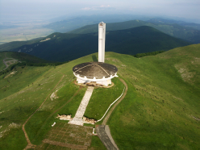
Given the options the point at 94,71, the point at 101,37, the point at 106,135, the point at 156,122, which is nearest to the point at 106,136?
the point at 106,135

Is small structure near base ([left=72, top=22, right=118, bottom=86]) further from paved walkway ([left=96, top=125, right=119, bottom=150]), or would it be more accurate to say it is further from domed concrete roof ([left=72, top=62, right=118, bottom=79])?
paved walkway ([left=96, top=125, right=119, bottom=150])

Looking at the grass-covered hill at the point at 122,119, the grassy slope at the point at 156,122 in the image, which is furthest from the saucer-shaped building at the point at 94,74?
the grassy slope at the point at 156,122

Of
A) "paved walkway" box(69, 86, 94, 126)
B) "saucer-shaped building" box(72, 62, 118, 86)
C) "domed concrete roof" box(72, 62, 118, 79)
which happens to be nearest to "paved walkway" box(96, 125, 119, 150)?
"paved walkway" box(69, 86, 94, 126)

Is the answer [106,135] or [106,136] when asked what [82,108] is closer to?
[106,135]

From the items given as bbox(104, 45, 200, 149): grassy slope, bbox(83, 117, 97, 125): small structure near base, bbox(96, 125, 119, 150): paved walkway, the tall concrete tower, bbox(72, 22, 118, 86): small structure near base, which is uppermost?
the tall concrete tower

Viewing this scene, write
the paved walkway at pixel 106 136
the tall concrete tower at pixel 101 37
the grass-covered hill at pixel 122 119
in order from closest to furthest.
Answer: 1. the paved walkway at pixel 106 136
2. the grass-covered hill at pixel 122 119
3. the tall concrete tower at pixel 101 37

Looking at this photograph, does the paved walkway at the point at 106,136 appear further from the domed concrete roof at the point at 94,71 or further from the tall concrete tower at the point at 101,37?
the tall concrete tower at the point at 101,37
